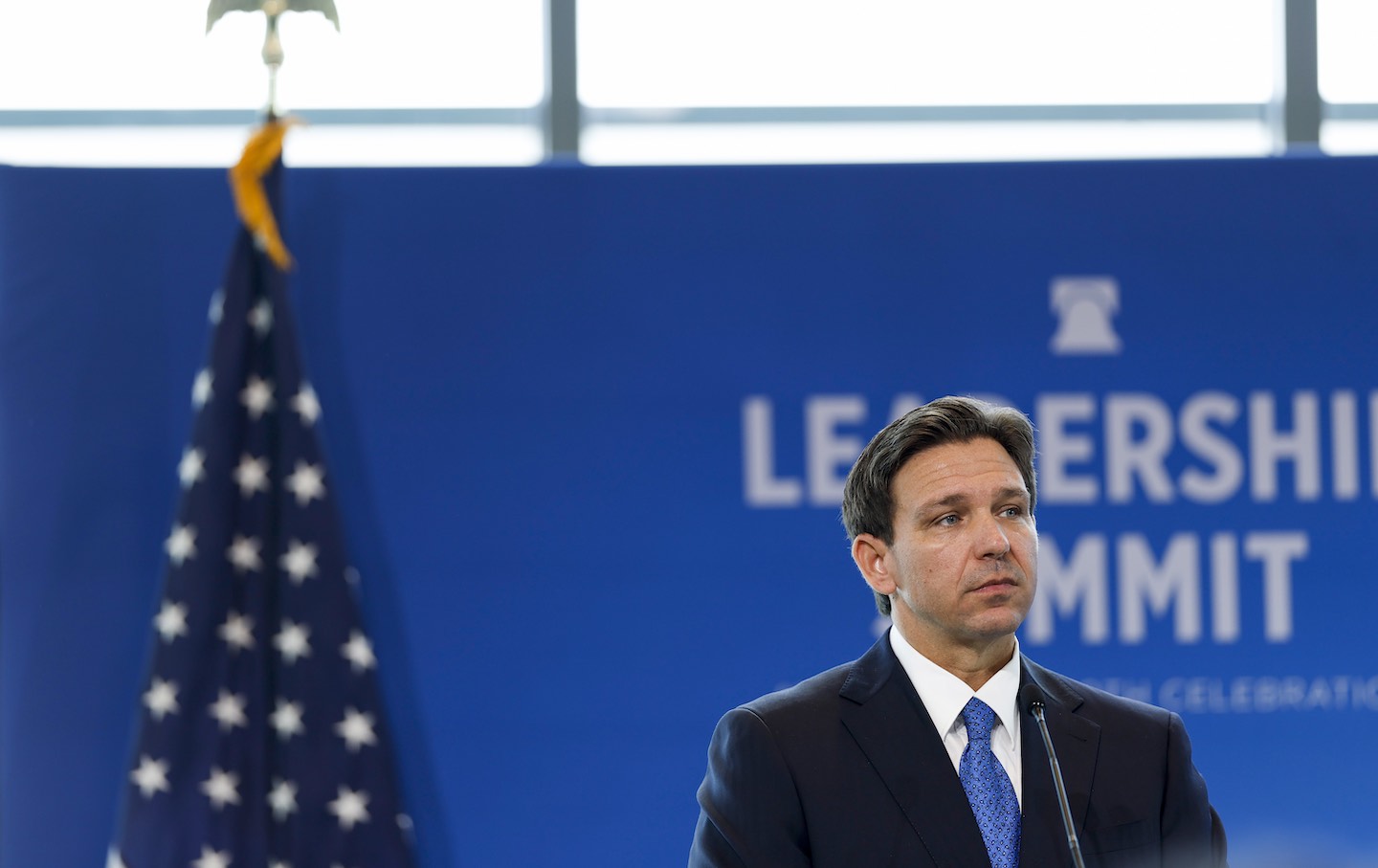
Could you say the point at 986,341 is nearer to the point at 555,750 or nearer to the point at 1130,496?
the point at 1130,496

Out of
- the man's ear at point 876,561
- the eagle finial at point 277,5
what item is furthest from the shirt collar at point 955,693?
the eagle finial at point 277,5

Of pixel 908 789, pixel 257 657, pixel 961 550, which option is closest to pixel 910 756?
pixel 908 789

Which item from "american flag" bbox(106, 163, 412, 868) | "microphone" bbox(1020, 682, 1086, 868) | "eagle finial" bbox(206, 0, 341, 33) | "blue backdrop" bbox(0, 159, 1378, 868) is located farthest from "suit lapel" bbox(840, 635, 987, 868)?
"eagle finial" bbox(206, 0, 341, 33)

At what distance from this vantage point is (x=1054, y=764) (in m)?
1.64

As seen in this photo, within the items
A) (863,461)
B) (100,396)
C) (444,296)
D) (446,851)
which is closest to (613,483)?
(444,296)

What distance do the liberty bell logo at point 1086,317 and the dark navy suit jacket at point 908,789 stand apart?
2.11 meters

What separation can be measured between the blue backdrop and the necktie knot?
193cm

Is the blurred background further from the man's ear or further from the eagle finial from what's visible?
the man's ear

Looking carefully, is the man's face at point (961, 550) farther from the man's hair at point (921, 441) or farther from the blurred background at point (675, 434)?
the blurred background at point (675, 434)

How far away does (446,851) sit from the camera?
381cm

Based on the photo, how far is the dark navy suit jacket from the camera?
1804 millimetres

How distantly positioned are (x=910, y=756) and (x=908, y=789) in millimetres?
47

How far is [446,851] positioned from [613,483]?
1078mm

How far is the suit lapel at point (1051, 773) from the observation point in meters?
1.79
